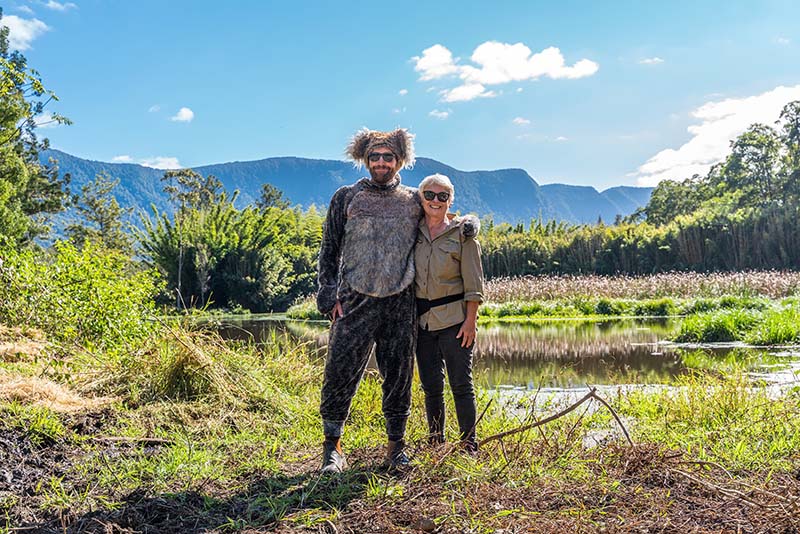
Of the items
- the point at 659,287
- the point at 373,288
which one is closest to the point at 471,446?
the point at 373,288

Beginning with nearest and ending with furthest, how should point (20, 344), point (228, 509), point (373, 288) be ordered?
1. point (228, 509)
2. point (373, 288)
3. point (20, 344)

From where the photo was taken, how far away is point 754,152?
38500 millimetres

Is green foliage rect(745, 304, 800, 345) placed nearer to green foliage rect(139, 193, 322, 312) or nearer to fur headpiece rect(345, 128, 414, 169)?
fur headpiece rect(345, 128, 414, 169)

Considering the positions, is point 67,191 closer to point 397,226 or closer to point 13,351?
point 13,351

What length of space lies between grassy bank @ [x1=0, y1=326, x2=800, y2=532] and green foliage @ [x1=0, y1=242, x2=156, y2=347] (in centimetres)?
69

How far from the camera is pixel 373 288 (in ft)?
9.98

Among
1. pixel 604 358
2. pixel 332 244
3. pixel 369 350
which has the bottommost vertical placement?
pixel 604 358

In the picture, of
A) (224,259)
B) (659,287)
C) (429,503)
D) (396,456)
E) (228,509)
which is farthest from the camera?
(224,259)

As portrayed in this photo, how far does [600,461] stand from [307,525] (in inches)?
55.0

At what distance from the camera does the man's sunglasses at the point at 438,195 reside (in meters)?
3.17

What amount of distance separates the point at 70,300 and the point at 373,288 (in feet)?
12.0

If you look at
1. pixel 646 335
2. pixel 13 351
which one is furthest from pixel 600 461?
pixel 646 335

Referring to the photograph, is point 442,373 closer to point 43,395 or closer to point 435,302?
point 435,302

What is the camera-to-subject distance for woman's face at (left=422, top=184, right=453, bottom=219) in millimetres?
3166
